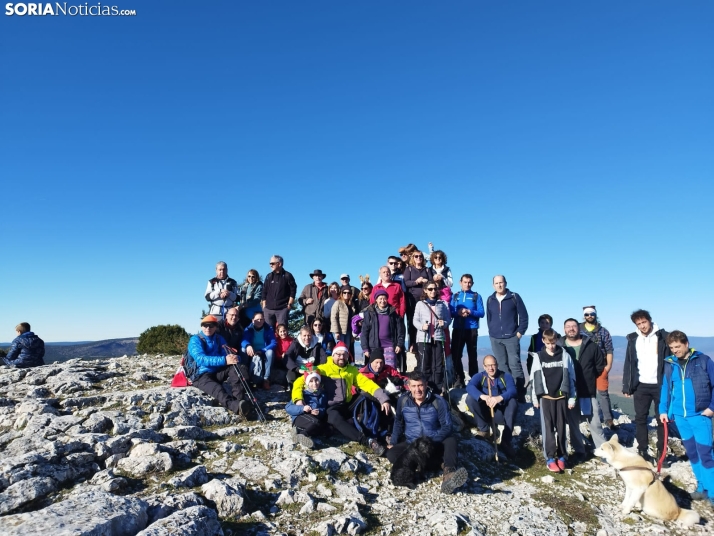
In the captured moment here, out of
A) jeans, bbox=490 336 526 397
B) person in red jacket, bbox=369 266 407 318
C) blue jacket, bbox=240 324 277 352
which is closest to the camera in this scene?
jeans, bbox=490 336 526 397

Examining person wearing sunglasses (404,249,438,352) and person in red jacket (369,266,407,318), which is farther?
person wearing sunglasses (404,249,438,352)

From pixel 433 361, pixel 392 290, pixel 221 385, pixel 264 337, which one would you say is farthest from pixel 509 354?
pixel 221 385

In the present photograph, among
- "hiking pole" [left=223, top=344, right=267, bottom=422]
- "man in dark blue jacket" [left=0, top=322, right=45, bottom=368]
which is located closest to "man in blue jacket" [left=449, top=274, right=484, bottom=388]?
"hiking pole" [left=223, top=344, right=267, bottom=422]

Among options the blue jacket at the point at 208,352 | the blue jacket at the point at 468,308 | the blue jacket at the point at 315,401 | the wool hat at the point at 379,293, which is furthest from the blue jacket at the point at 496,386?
the blue jacket at the point at 208,352

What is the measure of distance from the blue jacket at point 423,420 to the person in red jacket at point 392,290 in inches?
136

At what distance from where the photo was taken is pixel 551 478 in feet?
23.5

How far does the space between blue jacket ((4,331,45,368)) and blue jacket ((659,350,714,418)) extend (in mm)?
15948

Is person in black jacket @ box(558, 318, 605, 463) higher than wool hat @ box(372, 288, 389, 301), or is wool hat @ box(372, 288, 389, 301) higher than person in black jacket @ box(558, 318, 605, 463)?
wool hat @ box(372, 288, 389, 301)

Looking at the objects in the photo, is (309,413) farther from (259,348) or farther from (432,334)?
(432,334)

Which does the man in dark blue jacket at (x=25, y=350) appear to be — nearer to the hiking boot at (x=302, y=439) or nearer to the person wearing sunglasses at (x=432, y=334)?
the hiking boot at (x=302, y=439)

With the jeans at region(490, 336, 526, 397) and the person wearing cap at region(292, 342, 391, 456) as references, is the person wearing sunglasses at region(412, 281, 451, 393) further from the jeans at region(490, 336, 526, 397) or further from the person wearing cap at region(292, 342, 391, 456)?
the person wearing cap at region(292, 342, 391, 456)

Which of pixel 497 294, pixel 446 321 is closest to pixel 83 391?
pixel 446 321

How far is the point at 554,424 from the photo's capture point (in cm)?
772

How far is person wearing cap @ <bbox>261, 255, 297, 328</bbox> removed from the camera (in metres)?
11.3
